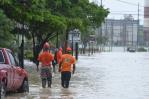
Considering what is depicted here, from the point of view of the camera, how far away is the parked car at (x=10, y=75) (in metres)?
18.6

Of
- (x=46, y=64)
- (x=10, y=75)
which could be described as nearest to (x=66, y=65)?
(x=46, y=64)

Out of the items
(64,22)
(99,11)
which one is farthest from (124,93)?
(99,11)

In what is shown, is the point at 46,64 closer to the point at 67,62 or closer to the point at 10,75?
the point at 67,62

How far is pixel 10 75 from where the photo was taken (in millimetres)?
19516

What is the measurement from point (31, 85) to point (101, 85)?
309 centimetres

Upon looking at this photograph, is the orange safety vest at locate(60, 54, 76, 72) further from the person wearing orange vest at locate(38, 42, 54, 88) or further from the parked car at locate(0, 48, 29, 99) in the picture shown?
the parked car at locate(0, 48, 29, 99)

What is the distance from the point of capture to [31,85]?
86.3ft

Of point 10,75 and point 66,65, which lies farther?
point 66,65

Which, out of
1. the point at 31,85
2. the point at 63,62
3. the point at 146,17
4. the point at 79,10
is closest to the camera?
the point at 63,62

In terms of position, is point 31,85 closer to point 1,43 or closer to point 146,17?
point 1,43

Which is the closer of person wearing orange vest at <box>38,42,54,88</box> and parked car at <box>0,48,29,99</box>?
parked car at <box>0,48,29,99</box>

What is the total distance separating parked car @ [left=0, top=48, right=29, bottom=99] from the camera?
18.6 meters

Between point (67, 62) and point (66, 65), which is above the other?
point (67, 62)

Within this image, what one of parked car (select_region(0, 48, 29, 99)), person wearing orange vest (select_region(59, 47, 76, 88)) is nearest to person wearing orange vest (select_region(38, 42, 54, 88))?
person wearing orange vest (select_region(59, 47, 76, 88))
